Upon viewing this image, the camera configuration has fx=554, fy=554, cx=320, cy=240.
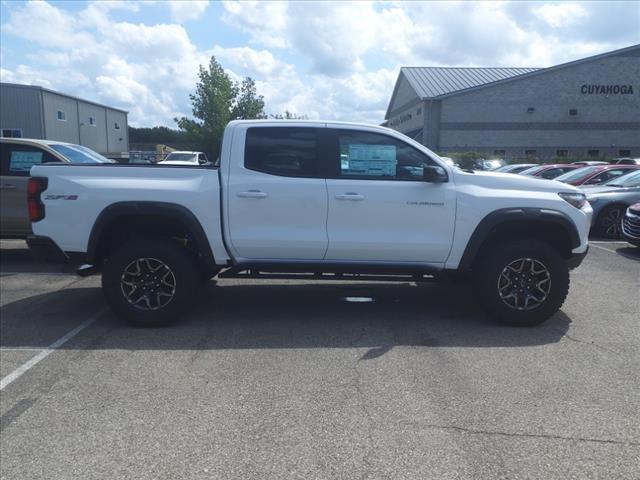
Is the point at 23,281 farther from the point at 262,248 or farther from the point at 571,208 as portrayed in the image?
the point at 571,208

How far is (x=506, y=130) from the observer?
42250 mm

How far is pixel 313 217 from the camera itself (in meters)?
5.52

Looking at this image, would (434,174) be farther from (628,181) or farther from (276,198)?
(628,181)

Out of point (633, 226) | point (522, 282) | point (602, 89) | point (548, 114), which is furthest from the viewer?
point (548, 114)

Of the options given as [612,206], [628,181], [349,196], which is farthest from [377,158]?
[628,181]

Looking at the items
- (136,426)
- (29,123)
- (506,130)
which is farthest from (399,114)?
(136,426)

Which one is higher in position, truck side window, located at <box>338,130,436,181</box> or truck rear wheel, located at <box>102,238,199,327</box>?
truck side window, located at <box>338,130,436,181</box>

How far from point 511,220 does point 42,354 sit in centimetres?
458

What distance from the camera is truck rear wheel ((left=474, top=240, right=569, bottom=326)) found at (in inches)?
217

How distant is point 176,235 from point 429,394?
3206 millimetres

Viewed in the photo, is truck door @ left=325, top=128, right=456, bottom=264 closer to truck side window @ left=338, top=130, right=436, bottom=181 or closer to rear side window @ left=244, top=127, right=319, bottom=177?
truck side window @ left=338, top=130, right=436, bottom=181

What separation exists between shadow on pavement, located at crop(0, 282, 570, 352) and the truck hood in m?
1.41

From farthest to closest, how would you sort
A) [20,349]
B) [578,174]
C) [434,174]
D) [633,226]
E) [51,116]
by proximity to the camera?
[51,116]
[578,174]
[633,226]
[434,174]
[20,349]

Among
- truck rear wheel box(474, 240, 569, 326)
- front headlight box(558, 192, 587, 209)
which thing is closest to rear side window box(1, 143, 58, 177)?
truck rear wheel box(474, 240, 569, 326)
